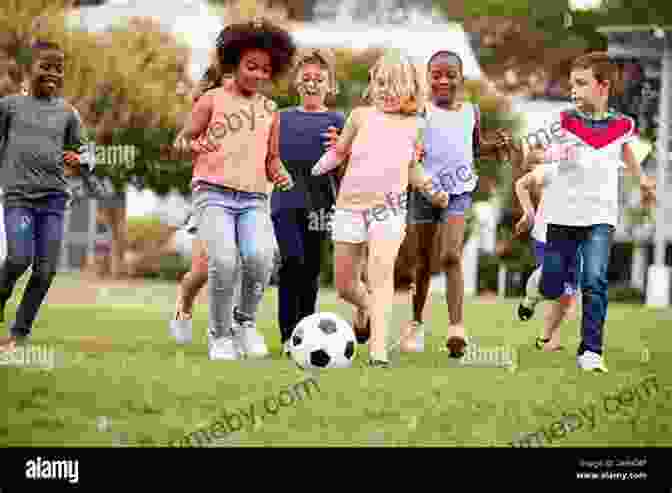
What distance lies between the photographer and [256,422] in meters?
6.14

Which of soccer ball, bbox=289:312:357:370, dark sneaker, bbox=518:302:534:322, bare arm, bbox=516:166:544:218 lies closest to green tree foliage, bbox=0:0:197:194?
dark sneaker, bbox=518:302:534:322

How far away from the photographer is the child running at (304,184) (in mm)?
8055

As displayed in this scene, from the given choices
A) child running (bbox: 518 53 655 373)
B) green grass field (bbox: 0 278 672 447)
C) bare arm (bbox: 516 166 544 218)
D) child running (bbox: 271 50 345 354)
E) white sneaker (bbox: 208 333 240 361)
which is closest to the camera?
green grass field (bbox: 0 278 672 447)

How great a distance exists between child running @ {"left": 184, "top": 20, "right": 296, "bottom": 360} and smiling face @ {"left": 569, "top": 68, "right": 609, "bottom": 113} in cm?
136

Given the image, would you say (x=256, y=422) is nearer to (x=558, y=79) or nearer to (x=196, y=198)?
(x=196, y=198)

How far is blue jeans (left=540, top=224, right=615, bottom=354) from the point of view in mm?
7523

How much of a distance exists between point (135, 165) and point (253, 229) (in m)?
14.6

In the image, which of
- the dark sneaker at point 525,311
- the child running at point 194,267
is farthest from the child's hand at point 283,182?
the dark sneaker at point 525,311

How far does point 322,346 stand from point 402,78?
1.28 meters

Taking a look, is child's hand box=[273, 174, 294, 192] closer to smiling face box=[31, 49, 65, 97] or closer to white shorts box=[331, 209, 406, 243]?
white shorts box=[331, 209, 406, 243]

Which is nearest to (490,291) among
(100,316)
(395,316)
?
(395,316)

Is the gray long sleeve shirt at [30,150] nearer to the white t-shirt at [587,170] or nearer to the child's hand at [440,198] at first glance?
the child's hand at [440,198]

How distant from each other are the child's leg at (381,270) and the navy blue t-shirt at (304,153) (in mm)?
739

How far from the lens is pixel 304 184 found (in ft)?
26.6
